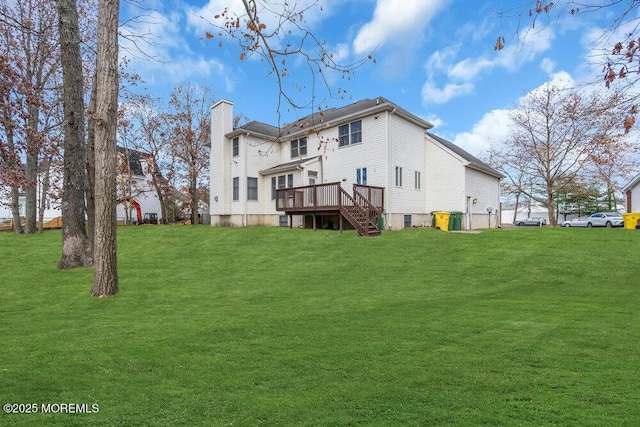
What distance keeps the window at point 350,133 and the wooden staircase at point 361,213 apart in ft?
12.8

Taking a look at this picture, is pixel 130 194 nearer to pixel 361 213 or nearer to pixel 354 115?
pixel 354 115

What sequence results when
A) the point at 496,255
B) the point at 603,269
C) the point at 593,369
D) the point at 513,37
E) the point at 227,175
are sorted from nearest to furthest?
1. the point at 593,369
2. the point at 513,37
3. the point at 603,269
4. the point at 496,255
5. the point at 227,175

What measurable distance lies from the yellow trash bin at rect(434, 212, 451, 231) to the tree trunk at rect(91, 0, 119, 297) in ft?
55.5

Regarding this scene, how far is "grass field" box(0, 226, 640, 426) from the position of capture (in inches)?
107

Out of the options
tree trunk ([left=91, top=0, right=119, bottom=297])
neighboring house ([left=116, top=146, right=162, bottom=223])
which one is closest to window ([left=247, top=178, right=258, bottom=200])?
neighboring house ([left=116, top=146, right=162, bottom=223])

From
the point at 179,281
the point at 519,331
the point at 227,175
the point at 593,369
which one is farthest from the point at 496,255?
the point at 227,175

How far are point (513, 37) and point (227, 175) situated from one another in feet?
71.3

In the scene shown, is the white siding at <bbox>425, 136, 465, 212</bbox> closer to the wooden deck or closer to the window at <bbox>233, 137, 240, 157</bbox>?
the wooden deck

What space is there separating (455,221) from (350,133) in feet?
26.3

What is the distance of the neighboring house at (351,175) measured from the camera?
1847 cm

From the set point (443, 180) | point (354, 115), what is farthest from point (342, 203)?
point (443, 180)

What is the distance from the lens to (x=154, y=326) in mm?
5262

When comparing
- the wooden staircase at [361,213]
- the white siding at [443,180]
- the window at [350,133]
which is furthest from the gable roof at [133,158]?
the white siding at [443,180]

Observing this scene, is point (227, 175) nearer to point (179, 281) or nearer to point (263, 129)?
point (263, 129)
